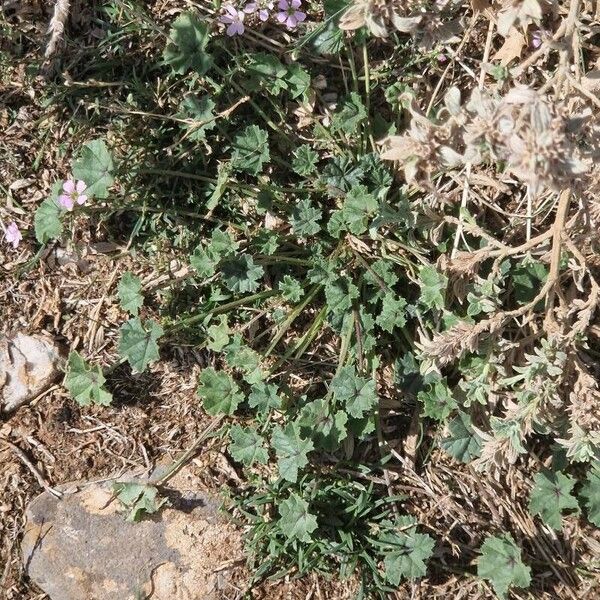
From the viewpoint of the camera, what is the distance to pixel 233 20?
3.55 m

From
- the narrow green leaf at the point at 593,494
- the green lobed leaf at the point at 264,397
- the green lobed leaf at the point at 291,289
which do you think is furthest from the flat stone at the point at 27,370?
the narrow green leaf at the point at 593,494

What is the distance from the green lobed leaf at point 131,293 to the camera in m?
3.46

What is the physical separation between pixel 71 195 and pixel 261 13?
3.69 feet

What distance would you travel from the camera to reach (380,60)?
3689 millimetres

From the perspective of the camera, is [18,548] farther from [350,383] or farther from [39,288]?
[350,383]

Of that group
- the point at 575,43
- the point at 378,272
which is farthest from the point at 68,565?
the point at 575,43

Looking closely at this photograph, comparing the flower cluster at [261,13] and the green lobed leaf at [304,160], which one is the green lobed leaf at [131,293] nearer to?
the green lobed leaf at [304,160]

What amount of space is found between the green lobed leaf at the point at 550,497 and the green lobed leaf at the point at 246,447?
3.67ft

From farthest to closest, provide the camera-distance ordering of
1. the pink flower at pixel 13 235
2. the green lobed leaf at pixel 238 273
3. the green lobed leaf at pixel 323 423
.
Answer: the pink flower at pixel 13 235 → the green lobed leaf at pixel 238 273 → the green lobed leaf at pixel 323 423

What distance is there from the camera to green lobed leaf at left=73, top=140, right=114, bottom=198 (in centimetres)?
330

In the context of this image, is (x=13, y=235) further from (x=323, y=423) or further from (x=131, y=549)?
(x=323, y=423)

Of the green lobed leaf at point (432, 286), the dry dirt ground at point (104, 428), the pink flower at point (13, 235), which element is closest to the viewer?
the green lobed leaf at point (432, 286)

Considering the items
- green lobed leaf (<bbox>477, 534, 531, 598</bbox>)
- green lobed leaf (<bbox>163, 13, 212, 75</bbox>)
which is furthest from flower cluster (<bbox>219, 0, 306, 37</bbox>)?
green lobed leaf (<bbox>477, 534, 531, 598</bbox>)

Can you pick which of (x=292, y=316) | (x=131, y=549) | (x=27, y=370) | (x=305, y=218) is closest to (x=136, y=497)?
(x=131, y=549)
